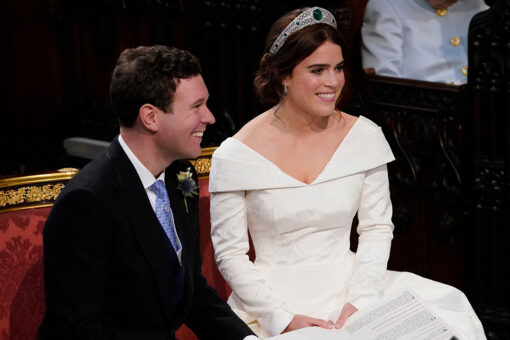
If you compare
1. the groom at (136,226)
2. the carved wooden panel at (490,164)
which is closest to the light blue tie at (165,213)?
the groom at (136,226)

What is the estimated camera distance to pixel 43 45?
17.8 ft

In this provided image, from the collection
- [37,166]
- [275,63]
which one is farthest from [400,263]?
[37,166]

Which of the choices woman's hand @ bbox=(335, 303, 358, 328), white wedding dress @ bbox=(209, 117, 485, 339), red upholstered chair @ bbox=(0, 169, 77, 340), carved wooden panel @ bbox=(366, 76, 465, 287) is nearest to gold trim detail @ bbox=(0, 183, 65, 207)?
red upholstered chair @ bbox=(0, 169, 77, 340)

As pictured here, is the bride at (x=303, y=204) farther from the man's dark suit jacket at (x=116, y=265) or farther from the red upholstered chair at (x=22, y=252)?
the red upholstered chair at (x=22, y=252)

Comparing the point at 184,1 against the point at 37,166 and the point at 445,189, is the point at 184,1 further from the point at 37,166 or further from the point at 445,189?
the point at 445,189

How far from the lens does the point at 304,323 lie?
114 inches

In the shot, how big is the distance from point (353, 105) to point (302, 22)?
1614 mm

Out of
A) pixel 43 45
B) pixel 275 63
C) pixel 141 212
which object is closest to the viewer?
pixel 141 212

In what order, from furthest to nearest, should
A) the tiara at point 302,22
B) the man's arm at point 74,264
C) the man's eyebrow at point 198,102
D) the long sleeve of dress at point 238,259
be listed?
the tiara at point 302,22 < the long sleeve of dress at point 238,259 < the man's eyebrow at point 198,102 < the man's arm at point 74,264

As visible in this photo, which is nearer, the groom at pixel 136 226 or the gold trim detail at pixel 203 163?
the groom at pixel 136 226

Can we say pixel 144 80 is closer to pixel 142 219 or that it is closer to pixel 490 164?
pixel 142 219

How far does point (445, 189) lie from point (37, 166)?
2518mm

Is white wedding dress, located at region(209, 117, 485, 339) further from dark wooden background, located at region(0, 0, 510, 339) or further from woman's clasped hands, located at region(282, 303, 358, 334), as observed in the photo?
dark wooden background, located at region(0, 0, 510, 339)

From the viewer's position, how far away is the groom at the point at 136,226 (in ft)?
7.38
